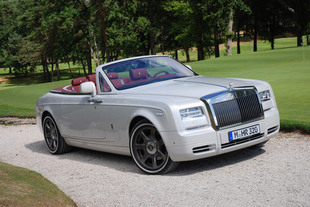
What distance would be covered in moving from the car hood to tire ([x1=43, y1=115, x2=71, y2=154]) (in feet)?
8.23

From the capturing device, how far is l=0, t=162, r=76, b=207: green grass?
15.1 feet

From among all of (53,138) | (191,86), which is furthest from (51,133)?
(191,86)

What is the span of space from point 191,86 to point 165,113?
843 mm

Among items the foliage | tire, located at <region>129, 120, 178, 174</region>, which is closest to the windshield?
tire, located at <region>129, 120, 178, 174</region>

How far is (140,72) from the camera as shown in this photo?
7215 mm

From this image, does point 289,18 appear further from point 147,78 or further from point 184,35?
point 147,78

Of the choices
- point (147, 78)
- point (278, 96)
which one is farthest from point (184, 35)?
point (147, 78)

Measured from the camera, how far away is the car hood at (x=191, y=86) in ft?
19.9

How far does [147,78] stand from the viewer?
7172mm

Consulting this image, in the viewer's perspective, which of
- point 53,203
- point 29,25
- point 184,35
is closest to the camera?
point 53,203

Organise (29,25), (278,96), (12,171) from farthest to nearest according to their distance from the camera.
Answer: (29,25), (278,96), (12,171)

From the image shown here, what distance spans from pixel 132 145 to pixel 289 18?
62.8 m

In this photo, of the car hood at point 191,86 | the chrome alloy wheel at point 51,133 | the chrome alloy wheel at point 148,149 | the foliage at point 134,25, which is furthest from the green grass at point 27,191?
the foliage at point 134,25

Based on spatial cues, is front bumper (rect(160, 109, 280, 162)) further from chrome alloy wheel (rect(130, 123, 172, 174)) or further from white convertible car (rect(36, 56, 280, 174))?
chrome alloy wheel (rect(130, 123, 172, 174))
